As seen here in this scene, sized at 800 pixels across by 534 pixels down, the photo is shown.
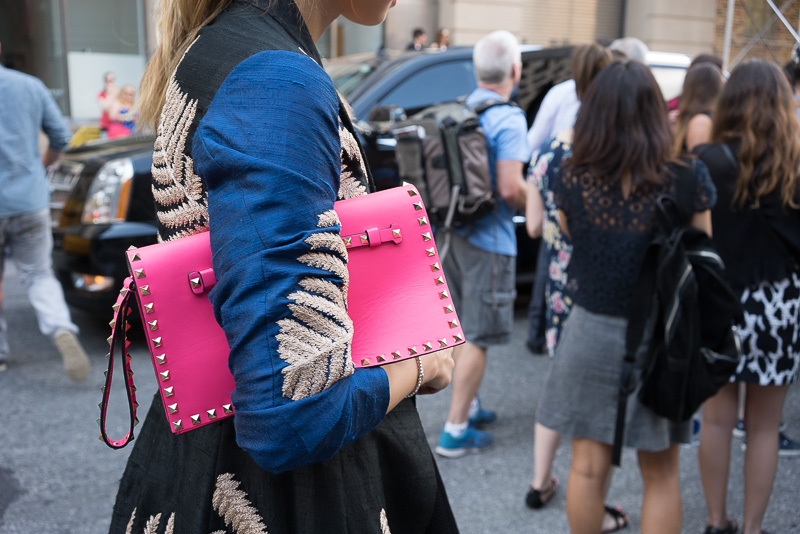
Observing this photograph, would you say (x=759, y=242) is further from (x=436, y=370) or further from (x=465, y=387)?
(x=436, y=370)

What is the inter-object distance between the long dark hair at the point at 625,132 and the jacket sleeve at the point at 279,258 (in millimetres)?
1746

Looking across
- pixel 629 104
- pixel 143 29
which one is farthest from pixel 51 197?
pixel 143 29

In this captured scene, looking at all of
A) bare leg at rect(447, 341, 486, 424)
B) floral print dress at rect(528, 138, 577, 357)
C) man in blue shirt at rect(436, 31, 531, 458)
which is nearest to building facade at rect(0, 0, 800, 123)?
man in blue shirt at rect(436, 31, 531, 458)

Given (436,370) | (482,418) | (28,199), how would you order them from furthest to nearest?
A: (28,199) < (482,418) < (436,370)

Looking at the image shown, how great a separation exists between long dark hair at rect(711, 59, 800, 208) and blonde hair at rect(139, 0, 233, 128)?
2.45 metres

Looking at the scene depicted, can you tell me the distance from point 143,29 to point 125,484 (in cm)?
1302

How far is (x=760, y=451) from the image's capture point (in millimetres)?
3145

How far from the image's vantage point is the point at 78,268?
5.23 metres

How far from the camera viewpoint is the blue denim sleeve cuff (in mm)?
948

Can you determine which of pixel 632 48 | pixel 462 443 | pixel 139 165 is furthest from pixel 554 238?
pixel 139 165

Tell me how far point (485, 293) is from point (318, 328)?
3.20m

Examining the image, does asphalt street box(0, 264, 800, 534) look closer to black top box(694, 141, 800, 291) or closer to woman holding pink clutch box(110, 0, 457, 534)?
black top box(694, 141, 800, 291)

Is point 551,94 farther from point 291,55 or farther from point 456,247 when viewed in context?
point 291,55

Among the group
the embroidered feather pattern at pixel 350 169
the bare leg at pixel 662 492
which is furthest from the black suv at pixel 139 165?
the embroidered feather pattern at pixel 350 169
